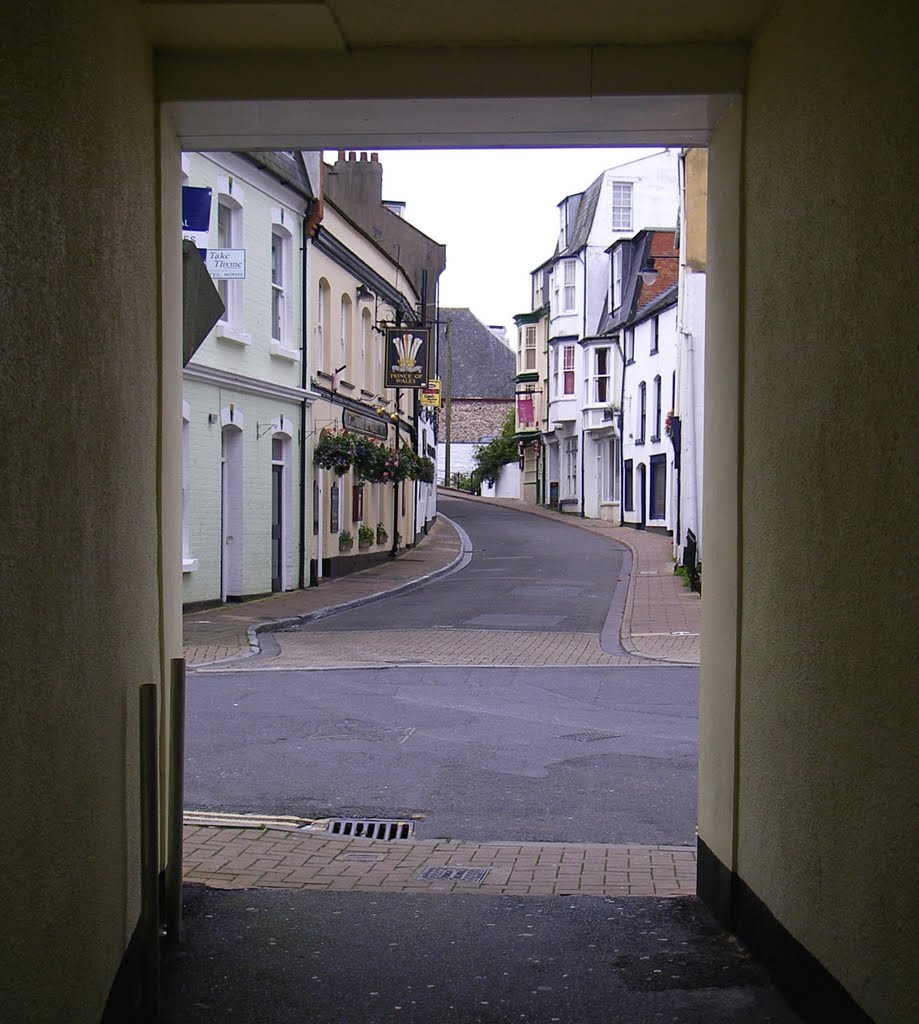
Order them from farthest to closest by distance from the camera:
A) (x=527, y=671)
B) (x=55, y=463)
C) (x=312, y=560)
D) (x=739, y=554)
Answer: (x=312, y=560) < (x=527, y=671) < (x=739, y=554) < (x=55, y=463)

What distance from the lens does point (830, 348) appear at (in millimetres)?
3865

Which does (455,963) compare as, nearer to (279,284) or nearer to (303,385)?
(279,284)

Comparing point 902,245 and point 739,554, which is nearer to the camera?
point 902,245

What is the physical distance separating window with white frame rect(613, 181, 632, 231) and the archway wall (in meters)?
45.9

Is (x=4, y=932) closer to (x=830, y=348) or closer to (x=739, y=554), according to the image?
(x=830, y=348)

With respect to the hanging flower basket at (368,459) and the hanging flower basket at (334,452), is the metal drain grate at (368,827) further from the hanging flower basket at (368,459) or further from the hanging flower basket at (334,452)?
the hanging flower basket at (368,459)

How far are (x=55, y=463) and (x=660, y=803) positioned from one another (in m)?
5.49

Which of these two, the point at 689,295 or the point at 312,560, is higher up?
the point at 689,295

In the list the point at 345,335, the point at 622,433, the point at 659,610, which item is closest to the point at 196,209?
the point at 659,610

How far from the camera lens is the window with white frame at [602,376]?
48.7 metres

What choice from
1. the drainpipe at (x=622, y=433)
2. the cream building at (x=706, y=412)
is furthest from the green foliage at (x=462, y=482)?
the cream building at (x=706, y=412)

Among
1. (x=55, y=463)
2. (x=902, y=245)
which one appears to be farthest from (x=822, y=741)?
(x=55, y=463)

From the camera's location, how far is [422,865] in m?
6.45

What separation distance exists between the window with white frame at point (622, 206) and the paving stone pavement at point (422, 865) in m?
44.9
